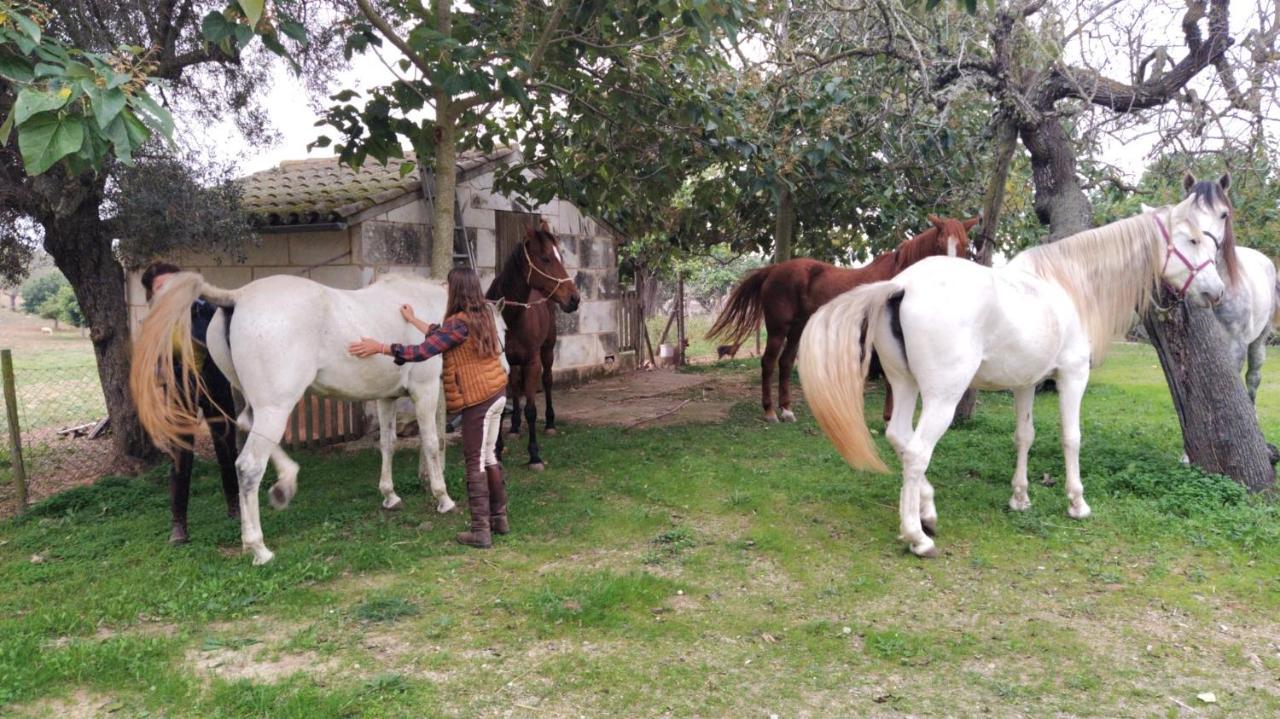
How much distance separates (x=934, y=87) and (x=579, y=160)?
3463 mm

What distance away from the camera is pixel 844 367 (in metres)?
4.25

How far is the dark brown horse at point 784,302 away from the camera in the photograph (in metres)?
8.12

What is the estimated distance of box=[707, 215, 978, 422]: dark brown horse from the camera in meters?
8.12

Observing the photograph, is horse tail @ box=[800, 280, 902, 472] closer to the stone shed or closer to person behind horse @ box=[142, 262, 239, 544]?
person behind horse @ box=[142, 262, 239, 544]

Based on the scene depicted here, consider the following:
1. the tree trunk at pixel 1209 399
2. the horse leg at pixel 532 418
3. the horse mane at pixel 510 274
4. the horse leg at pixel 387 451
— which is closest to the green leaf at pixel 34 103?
the horse leg at pixel 387 451

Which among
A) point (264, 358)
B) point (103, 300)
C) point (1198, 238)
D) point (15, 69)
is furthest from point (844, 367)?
point (103, 300)

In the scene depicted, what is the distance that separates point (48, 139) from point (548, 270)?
3.95m

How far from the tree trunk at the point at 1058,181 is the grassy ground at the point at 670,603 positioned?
6.09 ft

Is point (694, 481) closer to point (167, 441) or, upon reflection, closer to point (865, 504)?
point (865, 504)

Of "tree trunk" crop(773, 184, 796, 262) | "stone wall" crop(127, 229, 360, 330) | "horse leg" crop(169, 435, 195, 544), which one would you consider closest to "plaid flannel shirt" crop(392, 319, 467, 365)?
"horse leg" crop(169, 435, 195, 544)

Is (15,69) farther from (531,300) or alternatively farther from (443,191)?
(531,300)

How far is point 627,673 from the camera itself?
10.3 ft

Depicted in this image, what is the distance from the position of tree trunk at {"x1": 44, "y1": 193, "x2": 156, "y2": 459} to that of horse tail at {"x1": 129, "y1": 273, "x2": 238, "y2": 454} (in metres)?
2.99

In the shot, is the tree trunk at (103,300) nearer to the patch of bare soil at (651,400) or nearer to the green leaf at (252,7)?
the patch of bare soil at (651,400)
